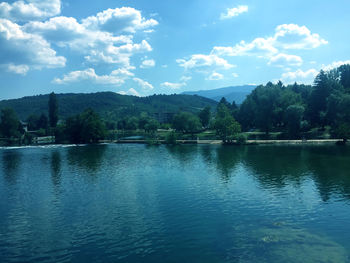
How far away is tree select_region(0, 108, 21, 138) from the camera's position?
423ft

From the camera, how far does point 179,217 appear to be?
27109 mm

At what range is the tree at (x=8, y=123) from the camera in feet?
423

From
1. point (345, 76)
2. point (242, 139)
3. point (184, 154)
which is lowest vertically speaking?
point (184, 154)

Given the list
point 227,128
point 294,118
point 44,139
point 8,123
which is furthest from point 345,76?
point 8,123

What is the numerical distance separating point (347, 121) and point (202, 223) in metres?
86.5

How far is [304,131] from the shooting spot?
106 metres

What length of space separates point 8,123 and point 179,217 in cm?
12694

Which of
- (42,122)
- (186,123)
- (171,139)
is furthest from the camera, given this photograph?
(42,122)

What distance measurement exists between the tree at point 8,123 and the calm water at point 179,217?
9583 cm

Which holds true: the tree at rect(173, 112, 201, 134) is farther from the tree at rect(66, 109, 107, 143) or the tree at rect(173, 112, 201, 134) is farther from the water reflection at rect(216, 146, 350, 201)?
the water reflection at rect(216, 146, 350, 201)

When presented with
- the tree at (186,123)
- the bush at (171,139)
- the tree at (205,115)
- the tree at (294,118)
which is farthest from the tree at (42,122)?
the tree at (294,118)

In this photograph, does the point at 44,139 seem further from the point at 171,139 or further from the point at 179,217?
the point at 179,217

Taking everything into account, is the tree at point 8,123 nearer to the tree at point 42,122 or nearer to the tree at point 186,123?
the tree at point 42,122

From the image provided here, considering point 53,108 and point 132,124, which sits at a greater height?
point 53,108
